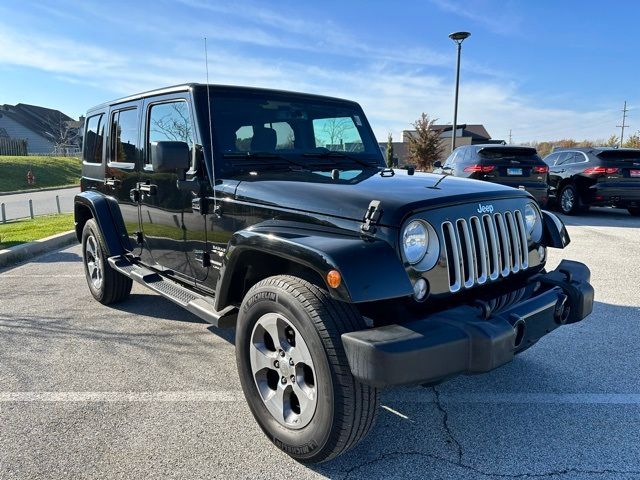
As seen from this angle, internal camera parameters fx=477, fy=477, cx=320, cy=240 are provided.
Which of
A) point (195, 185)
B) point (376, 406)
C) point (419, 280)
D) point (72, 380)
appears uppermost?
point (195, 185)

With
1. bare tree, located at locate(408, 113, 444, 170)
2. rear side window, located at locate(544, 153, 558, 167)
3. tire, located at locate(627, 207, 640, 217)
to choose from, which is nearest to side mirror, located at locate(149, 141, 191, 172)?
rear side window, located at locate(544, 153, 558, 167)

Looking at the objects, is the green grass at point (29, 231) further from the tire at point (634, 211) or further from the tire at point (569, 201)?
the tire at point (634, 211)

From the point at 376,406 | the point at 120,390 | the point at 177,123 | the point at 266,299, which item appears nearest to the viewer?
the point at 376,406

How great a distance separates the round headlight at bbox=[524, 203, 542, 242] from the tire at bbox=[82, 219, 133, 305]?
3.87 m

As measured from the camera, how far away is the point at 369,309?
8.02ft

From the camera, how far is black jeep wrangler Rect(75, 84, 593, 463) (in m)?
2.13

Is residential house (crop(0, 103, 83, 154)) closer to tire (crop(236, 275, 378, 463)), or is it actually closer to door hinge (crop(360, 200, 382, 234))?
tire (crop(236, 275, 378, 463))

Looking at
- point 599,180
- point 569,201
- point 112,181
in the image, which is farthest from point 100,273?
point 569,201

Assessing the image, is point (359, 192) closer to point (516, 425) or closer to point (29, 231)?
point (516, 425)

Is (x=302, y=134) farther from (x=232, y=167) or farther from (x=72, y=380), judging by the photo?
(x=72, y=380)

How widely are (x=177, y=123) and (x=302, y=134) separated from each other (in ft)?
3.11

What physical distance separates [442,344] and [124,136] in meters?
3.71

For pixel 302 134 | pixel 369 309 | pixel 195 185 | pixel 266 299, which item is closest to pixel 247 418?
pixel 266 299

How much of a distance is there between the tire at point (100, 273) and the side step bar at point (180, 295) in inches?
12.5
